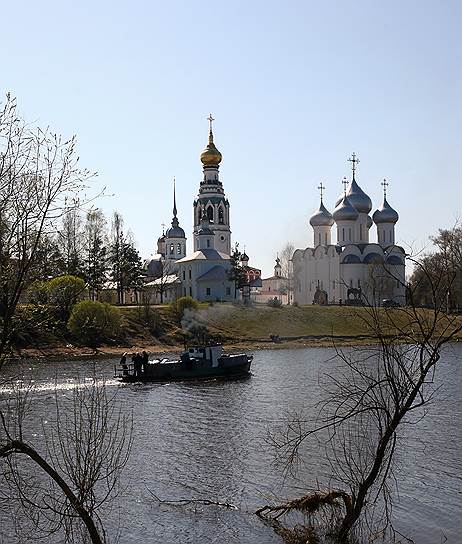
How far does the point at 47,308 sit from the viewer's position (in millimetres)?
9352

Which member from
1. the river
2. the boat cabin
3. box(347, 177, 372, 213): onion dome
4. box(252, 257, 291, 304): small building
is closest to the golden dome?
box(347, 177, 372, 213): onion dome

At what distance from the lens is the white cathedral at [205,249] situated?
242ft

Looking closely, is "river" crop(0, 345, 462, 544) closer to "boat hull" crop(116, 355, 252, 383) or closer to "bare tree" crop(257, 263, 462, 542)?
"bare tree" crop(257, 263, 462, 542)

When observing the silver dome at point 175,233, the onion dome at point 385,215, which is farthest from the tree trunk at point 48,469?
the silver dome at point 175,233

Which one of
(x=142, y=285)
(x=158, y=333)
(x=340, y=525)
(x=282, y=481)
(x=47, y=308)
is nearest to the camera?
(x=47, y=308)

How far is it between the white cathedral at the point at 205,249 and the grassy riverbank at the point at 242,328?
34.8ft

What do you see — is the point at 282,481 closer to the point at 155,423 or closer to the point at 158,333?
the point at 155,423

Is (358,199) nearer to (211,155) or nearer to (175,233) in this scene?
(211,155)

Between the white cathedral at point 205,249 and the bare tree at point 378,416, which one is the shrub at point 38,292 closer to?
the bare tree at point 378,416

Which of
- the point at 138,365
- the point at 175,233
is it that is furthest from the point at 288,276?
the point at 138,365

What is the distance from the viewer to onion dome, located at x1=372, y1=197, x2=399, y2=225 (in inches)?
3123

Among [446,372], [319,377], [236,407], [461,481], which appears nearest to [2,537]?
[461,481]

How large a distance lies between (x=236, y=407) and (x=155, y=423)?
3.86m

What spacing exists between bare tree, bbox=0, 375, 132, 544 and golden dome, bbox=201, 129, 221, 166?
59876 millimetres
